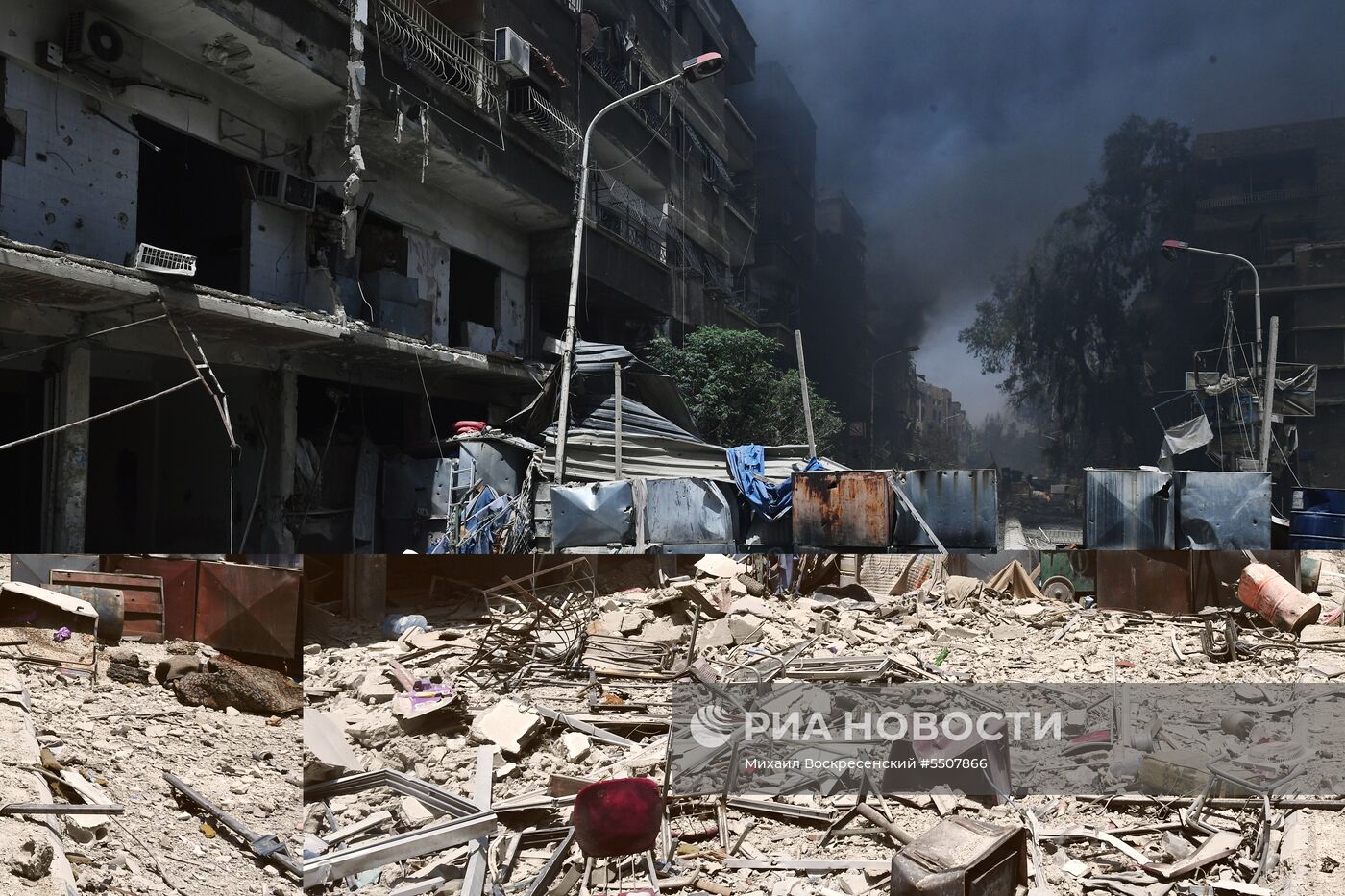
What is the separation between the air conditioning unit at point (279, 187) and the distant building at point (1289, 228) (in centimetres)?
1143

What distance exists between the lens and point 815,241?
895 cm

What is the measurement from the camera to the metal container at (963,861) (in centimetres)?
290

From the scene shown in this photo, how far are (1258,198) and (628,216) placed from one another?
9.88 meters

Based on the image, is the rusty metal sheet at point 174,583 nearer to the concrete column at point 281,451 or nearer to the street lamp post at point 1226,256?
the concrete column at point 281,451

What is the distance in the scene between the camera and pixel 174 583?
3590mm

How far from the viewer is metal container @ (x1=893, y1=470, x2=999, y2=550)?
3.90 meters

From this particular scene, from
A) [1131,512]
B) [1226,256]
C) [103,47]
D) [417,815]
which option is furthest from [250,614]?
[1226,256]

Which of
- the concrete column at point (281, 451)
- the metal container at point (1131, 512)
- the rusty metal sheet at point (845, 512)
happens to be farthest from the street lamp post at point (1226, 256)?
the concrete column at point (281, 451)

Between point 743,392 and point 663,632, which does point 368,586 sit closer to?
point 663,632

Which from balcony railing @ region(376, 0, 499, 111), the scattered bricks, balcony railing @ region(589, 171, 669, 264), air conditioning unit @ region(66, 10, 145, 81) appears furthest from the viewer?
balcony railing @ region(589, 171, 669, 264)

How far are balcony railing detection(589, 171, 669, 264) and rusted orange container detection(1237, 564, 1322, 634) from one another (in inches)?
476

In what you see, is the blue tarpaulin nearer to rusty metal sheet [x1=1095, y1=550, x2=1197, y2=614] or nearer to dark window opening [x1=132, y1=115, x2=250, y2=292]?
rusty metal sheet [x1=1095, y1=550, x2=1197, y2=614]

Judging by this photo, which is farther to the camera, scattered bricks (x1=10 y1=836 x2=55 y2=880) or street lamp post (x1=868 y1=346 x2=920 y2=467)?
street lamp post (x1=868 y1=346 x2=920 y2=467)

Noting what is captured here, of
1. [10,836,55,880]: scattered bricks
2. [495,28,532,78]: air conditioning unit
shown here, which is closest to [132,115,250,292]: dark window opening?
[495,28,532,78]: air conditioning unit
